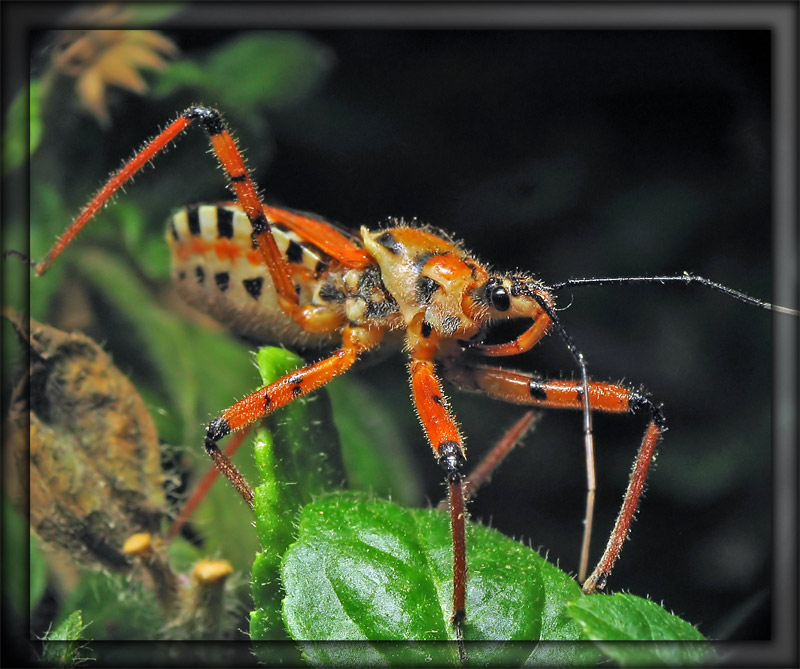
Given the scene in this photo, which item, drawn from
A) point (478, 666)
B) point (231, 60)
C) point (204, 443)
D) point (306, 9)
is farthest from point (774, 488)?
point (231, 60)

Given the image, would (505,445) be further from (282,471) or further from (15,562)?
(15,562)

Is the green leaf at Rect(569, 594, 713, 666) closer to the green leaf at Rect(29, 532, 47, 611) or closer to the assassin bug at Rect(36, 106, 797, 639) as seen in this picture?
the assassin bug at Rect(36, 106, 797, 639)

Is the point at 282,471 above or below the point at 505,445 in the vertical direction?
above

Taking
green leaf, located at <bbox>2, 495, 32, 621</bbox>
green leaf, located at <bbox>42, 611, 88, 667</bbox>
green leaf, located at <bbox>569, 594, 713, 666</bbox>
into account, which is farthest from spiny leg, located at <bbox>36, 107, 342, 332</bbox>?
green leaf, located at <bbox>569, 594, 713, 666</bbox>

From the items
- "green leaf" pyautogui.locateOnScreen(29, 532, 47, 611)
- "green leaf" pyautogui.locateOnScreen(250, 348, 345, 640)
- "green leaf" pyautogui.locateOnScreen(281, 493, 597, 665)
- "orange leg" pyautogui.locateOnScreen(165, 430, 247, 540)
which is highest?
"green leaf" pyautogui.locateOnScreen(250, 348, 345, 640)

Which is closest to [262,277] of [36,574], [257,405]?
[257,405]

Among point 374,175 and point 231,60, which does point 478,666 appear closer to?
point 374,175
